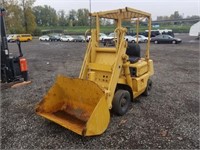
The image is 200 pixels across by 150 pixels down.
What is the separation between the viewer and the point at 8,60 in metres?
8.49

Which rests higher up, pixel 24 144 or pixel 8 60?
pixel 8 60

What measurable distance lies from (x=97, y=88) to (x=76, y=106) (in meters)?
0.85

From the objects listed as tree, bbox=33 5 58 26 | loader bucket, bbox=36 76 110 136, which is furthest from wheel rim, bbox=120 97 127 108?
tree, bbox=33 5 58 26

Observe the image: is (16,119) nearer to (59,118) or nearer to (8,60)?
(59,118)

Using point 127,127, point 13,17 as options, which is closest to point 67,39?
point 13,17

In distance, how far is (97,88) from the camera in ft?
15.0

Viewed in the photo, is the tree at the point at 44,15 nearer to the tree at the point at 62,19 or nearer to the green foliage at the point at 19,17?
the tree at the point at 62,19

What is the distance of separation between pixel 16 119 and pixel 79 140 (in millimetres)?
→ 1900

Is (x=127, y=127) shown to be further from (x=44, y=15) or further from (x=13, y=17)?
(x=44, y=15)

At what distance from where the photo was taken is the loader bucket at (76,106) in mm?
4297

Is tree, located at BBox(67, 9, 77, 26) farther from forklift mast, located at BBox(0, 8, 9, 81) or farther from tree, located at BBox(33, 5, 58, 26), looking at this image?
forklift mast, located at BBox(0, 8, 9, 81)

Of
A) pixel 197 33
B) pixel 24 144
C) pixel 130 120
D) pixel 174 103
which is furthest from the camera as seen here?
pixel 197 33

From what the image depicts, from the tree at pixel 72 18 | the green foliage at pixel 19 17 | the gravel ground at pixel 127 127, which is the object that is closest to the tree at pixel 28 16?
the green foliage at pixel 19 17

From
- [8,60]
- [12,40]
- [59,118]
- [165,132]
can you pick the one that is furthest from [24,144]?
[12,40]
